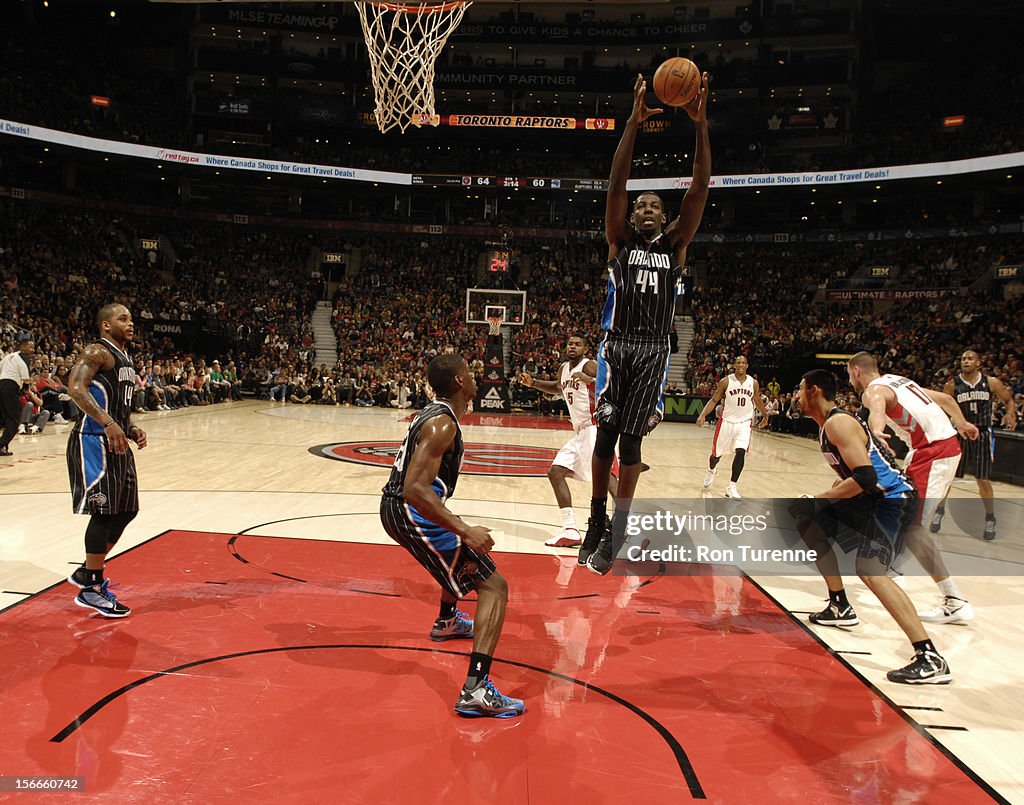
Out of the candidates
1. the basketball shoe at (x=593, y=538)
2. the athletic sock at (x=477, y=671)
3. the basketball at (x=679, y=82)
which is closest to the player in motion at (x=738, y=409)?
the basketball shoe at (x=593, y=538)

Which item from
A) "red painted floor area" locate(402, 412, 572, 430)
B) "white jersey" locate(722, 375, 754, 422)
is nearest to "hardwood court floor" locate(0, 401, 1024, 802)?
"white jersey" locate(722, 375, 754, 422)

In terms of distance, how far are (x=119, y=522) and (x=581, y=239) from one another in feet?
104

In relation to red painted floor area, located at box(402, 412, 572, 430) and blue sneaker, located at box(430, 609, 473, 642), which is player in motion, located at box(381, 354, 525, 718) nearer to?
blue sneaker, located at box(430, 609, 473, 642)

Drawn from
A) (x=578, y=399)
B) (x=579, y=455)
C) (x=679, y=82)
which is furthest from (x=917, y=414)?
(x=679, y=82)

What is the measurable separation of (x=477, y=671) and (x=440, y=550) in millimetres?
645

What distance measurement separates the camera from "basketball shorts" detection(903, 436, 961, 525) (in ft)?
19.9

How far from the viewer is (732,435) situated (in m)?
10.3

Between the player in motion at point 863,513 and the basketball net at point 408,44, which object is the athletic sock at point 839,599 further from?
the basketball net at point 408,44

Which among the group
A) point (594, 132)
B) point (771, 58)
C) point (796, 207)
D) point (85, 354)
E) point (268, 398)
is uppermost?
point (771, 58)

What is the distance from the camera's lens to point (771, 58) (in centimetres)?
3566

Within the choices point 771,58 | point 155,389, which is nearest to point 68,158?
point 155,389

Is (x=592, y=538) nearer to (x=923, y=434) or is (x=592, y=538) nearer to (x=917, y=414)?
(x=917, y=414)

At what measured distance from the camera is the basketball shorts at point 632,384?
13.7 ft

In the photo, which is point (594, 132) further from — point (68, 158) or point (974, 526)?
point (974, 526)
